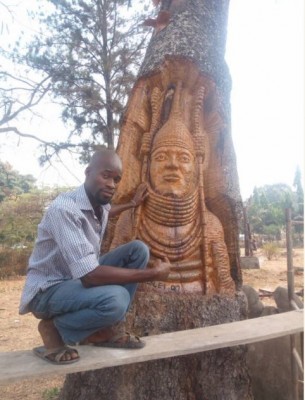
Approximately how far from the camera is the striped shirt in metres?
2.17

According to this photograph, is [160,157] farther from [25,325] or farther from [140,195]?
[25,325]

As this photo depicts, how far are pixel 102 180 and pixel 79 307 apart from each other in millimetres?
715

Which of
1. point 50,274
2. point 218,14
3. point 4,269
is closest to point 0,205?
point 4,269

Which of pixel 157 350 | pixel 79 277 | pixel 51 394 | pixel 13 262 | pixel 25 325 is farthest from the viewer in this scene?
pixel 13 262

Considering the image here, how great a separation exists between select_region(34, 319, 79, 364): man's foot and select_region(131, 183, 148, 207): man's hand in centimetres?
135

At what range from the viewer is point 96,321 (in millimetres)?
2248

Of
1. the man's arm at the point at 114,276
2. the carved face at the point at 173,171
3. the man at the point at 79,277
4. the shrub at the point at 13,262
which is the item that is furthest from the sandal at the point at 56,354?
the shrub at the point at 13,262

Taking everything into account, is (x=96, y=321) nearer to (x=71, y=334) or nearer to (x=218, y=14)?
(x=71, y=334)

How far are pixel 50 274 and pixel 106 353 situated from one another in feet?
1.75

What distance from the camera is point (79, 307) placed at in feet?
7.39

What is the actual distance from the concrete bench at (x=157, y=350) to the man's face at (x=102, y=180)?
855mm

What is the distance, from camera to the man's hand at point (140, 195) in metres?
3.51

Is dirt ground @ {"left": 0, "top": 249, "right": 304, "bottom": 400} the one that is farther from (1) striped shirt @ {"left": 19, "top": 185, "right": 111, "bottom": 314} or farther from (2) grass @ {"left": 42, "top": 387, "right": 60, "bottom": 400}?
(1) striped shirt @ {"left": 19, "top": 185, "right": 111, "bottom": 314}

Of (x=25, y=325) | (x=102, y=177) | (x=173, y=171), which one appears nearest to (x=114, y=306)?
(x=102, y=177)
